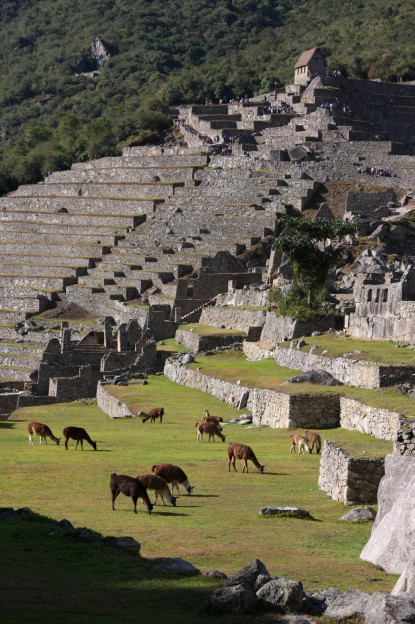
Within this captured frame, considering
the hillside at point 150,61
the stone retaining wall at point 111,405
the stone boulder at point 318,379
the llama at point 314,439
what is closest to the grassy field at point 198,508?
the llama at point 314,439

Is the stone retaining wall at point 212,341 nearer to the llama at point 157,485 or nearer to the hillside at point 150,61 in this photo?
the llama at point 157,485

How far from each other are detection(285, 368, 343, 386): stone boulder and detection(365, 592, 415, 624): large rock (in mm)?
22187

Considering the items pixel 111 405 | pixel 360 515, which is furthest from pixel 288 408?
pixel 111 405

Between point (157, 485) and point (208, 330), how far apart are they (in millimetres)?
39973

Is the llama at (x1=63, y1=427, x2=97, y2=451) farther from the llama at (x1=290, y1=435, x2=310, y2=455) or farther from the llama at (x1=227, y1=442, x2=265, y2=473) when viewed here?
the llama at (x1=227, y1=442, x2=265, y2=473)

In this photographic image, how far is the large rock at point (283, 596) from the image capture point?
15859mm

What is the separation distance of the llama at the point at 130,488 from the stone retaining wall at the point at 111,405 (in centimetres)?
2101

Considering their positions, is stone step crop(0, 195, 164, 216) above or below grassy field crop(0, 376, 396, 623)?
above

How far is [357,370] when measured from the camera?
1492 inches

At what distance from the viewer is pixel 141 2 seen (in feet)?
638

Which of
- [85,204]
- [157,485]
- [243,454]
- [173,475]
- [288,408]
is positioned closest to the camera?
[157,485]

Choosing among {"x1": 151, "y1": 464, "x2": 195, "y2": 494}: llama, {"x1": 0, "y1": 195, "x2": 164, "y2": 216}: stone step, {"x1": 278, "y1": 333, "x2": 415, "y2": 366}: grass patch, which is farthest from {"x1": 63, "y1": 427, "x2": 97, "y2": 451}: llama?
{"x1": 0, "y1": 195, "x2": 164, "y2": 216}: stone step

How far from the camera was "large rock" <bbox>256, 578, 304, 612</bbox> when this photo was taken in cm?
1586

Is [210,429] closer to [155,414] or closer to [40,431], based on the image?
[40,431]
